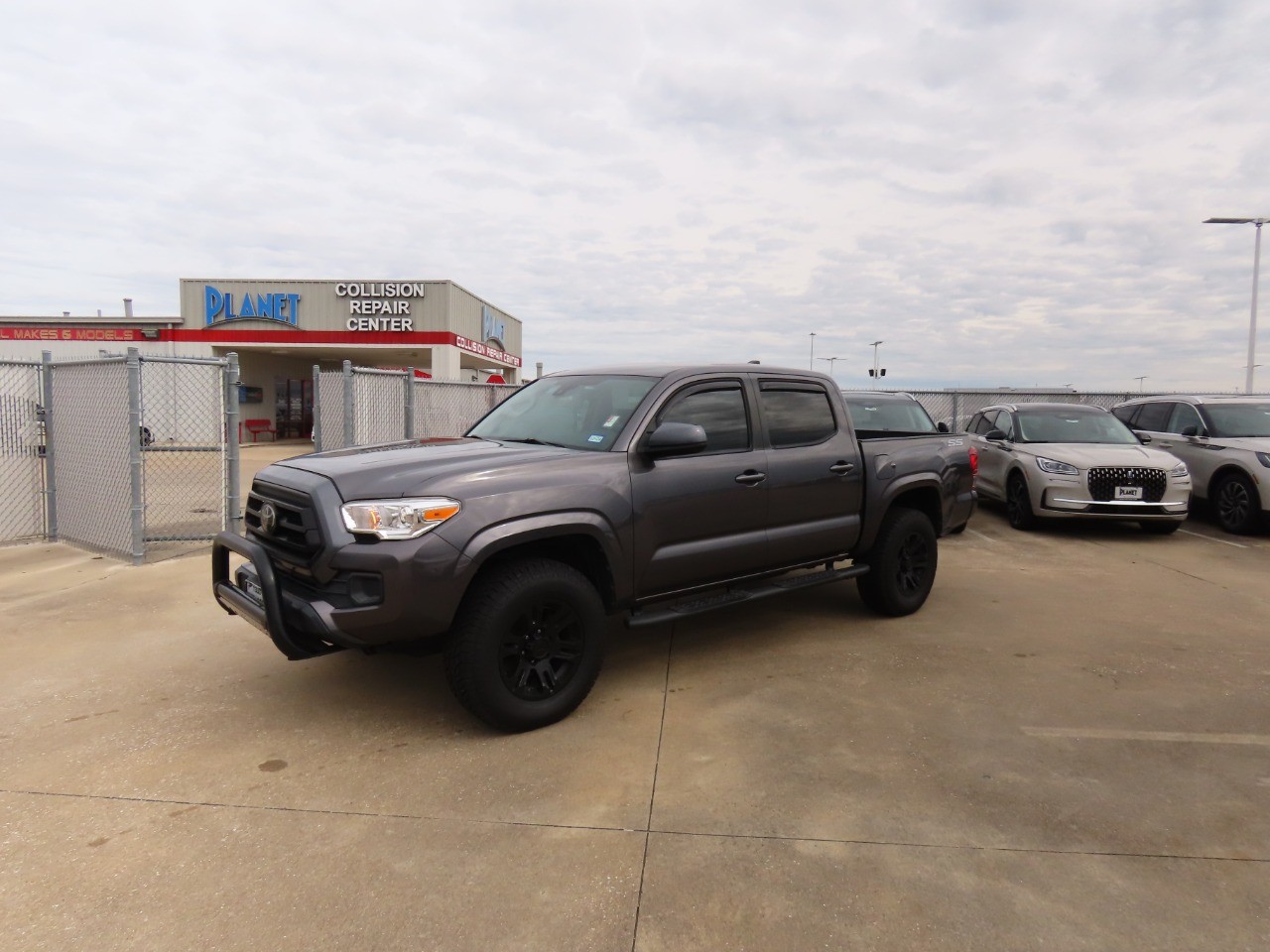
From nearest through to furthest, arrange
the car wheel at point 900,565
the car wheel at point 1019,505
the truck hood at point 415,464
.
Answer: the truck hood at point 415,464
the car wheel at point 900,565
the car wheel at point 1019,505

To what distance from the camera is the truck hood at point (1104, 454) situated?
921 centimetres

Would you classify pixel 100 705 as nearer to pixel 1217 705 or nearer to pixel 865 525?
pixel 865 525

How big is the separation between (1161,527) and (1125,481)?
1417 millimetres

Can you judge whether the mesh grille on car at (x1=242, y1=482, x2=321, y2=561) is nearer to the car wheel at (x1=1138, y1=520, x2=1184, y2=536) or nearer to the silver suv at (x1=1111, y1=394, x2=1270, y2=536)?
the car wheel at (x1=1138, y1=520, x2=1184, y2=536)

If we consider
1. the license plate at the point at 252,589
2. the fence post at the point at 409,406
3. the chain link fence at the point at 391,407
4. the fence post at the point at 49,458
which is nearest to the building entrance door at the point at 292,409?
the chain link fence at the point at 391,407

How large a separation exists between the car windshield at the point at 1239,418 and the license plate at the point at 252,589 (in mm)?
11566

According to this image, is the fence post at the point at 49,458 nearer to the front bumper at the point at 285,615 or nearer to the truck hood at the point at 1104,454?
the front bumper at the point at 285,615

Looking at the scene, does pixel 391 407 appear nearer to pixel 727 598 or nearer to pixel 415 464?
pixel 415 464

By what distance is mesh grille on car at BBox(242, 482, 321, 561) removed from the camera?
11.6ft

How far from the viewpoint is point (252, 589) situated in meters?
3.83

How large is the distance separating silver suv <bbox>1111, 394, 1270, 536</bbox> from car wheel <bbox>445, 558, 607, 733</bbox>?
944 centimetres

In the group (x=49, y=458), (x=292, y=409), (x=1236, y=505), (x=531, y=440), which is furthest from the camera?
(x=292, y=409)

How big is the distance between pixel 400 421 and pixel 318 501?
20.2 ft

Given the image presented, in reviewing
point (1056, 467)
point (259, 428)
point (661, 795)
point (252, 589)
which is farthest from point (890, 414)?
point (259, 428)
